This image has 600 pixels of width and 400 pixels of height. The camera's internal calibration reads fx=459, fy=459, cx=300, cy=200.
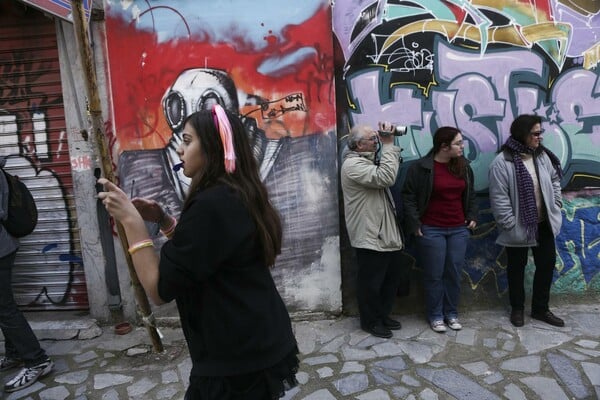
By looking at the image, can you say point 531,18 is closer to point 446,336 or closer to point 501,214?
point 501,214

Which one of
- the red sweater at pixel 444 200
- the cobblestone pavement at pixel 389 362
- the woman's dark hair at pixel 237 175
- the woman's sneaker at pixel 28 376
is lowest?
the cobblestone pavement at pixel 389 362

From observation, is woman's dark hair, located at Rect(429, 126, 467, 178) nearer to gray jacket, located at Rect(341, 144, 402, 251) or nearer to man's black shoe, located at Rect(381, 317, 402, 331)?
gray jacket, located at Rect(341, 144, 402, 251)

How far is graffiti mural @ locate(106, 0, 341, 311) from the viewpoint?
394 cm

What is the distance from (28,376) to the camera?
11.2ft

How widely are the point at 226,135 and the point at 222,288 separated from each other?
1.85ft

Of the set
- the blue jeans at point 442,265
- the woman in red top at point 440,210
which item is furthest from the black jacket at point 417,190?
the blue jeans at point 442,265

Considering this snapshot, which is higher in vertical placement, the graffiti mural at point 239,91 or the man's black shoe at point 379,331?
A: the graffiti mural at point 239,91

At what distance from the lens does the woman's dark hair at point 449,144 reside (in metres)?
3.88

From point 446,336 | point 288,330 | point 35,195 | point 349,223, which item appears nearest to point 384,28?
point 349,223

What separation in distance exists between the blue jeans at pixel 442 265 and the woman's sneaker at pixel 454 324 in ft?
0.12

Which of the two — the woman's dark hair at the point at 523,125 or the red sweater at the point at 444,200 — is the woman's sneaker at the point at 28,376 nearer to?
the red sweater at the point at 444,200

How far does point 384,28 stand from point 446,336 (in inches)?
108

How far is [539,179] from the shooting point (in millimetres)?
3959

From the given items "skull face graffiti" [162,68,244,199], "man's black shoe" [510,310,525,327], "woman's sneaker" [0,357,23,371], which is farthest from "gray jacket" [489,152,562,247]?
"woman's sneaker" [0,357,23,371]
